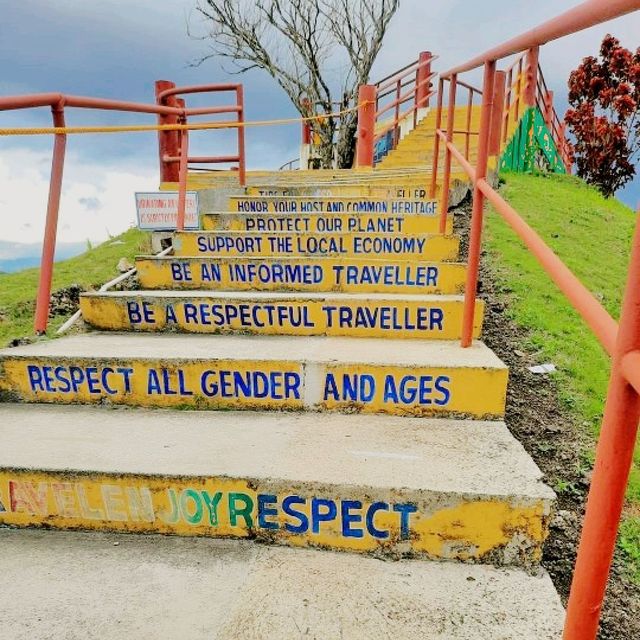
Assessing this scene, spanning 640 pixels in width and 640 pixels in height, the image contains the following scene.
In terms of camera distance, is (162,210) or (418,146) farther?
(418,146)

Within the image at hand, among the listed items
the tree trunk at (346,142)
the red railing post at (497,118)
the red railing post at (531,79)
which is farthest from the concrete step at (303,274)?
the tree trunk at (346,142)

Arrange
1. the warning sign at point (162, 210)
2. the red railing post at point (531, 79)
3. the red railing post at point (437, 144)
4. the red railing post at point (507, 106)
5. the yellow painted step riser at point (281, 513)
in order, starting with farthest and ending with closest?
1. the red railing post at point (531, 79)
2. the red railing post at point (507, 106)
3. the warning sign at point (162, 210)
4. the red railing post at point (437, 144)
5. the yellow painted step riser at point (281, 513)

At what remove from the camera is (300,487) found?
1612 millimetres

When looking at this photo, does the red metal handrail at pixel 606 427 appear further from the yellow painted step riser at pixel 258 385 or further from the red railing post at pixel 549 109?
the red railing post at pixel 549 109

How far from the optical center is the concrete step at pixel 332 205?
462 centimetres

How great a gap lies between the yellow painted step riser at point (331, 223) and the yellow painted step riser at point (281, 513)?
2.67 metres

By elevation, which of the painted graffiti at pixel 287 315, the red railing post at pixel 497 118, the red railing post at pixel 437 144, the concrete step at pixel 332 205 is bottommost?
the painted graffiti at pixel 287 315

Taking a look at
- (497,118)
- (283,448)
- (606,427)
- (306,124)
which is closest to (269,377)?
(283,448)

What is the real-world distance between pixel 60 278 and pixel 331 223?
11.6 ft

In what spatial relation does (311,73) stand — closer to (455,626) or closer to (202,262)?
(202,262)

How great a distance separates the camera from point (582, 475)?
7.27 feet

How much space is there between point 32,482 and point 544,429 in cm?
213

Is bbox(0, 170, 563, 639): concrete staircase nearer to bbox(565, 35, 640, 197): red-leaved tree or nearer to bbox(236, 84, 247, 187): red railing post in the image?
bbox(236, 84, 247, 187): red railing post

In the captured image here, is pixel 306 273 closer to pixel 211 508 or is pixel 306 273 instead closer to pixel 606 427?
pixel 211 508
